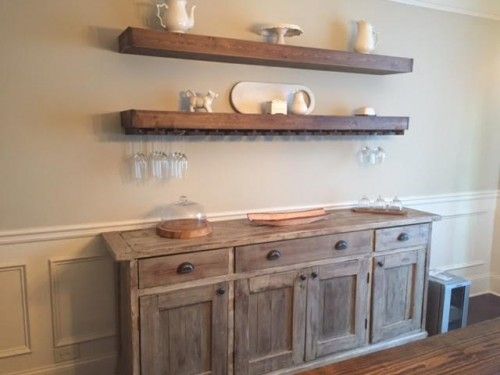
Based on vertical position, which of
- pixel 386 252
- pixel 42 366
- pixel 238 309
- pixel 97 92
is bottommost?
pixel 42 366

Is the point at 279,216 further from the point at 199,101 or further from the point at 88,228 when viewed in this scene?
the point at 88,228

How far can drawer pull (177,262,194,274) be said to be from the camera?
2078 mm

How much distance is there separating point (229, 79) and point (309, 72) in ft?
1.91

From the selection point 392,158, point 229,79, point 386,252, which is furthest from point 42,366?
point 392,158

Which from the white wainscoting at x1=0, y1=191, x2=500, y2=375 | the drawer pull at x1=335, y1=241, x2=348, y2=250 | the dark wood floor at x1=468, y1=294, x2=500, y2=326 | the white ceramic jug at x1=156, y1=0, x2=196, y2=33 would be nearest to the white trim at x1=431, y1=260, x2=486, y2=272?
the dark wood floor at x1=468, y1=294, x2=500, y2=326

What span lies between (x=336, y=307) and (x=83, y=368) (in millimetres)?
1495

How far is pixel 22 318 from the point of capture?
228 cm

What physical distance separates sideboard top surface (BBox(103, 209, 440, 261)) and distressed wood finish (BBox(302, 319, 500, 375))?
1119 millimetres

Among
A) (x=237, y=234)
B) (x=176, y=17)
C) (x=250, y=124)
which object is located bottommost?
(x=237, y=234)

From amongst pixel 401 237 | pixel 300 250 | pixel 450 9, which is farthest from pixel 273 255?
pixel 450 9

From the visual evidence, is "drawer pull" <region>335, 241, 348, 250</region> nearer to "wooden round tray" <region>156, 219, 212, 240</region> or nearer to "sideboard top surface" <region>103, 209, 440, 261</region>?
"sideboard top surface" <region>103, 209, 440, 261</region>

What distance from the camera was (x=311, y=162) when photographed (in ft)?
9.62

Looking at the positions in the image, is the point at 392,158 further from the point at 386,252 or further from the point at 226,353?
the point at 226,353

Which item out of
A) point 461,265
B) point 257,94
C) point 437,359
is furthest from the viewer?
point 461,265
